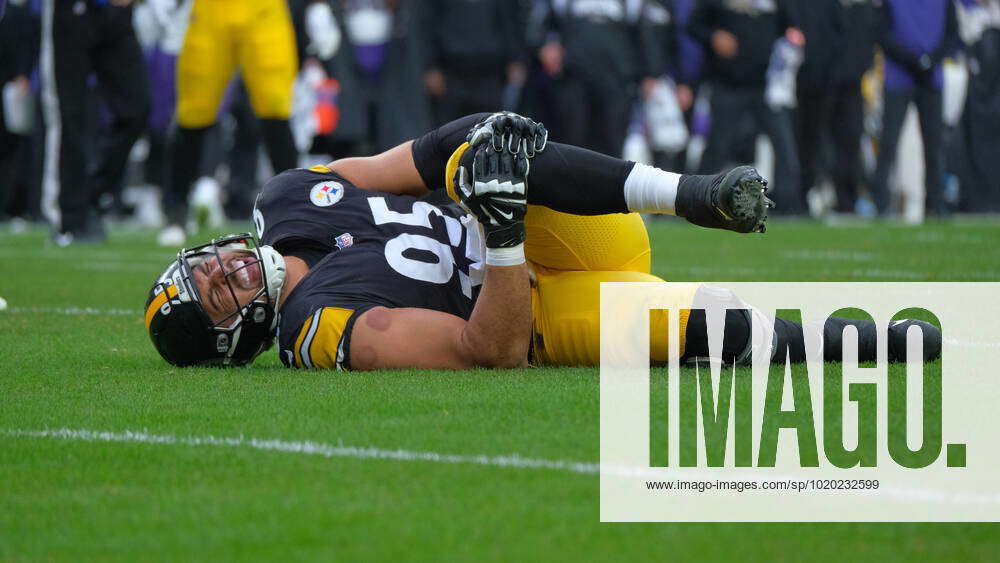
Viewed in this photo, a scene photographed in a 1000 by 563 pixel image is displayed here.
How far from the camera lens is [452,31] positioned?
15258mm

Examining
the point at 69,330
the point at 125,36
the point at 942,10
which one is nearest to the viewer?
the point at 69,330

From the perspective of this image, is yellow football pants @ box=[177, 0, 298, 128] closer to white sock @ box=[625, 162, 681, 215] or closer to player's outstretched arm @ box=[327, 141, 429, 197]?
player's outstretched arm @ box=[327, 141, 429, 197]

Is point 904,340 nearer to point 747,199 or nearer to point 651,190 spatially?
point 747,199

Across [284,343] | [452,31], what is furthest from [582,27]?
[284,343]

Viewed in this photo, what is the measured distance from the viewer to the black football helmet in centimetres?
502

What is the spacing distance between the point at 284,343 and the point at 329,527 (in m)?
2.00

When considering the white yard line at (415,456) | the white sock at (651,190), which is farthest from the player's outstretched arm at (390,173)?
the white yard line at (415,456)

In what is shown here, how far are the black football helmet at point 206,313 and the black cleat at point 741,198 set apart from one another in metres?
1.41

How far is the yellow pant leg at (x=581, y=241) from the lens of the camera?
→ 493 cm

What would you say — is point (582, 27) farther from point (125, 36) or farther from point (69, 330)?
point (69, 330)

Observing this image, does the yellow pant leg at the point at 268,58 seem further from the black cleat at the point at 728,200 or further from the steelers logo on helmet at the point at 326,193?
the black cleat at the point at 728,200

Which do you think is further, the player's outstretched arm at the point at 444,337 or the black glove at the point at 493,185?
the player's outstretched arm at the point at 444,337

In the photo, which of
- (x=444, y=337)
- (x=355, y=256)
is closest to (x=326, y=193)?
(x=355, y=256)

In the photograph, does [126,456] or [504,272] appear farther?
[504,272]
